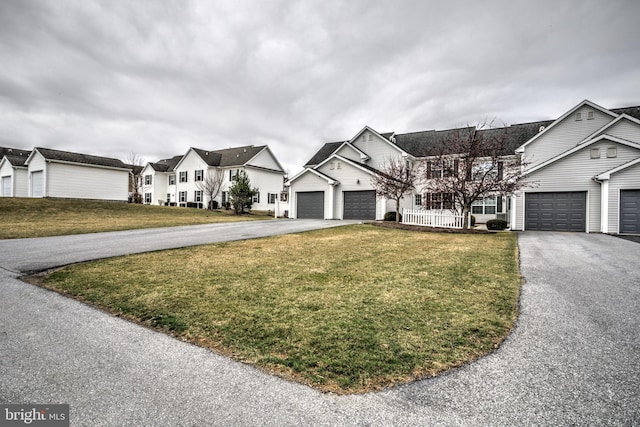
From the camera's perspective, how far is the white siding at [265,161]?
36362 mm

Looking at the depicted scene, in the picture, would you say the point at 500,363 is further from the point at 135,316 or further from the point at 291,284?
the point at 135,316

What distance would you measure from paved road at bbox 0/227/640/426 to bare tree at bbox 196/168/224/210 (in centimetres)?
3230

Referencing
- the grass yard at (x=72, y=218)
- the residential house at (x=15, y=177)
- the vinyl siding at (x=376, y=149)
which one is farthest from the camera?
the residential house at (x=15, y=177)

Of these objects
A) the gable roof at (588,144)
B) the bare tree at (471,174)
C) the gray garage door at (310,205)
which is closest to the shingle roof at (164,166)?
the gray garage door at (310,205)

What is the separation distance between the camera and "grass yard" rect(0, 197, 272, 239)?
14.2 meters

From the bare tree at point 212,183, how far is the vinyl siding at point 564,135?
31.6 m

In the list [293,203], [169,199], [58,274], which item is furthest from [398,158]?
[169,199]

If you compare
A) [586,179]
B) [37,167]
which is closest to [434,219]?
[586,179]

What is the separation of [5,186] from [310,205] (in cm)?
3485

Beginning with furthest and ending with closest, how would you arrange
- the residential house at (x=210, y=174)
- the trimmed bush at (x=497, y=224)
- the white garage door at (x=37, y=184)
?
the residential house at (x=210, y=174)
the white garage door at (x=37, y=184)
the trimmed bush at (x=497, y=224)

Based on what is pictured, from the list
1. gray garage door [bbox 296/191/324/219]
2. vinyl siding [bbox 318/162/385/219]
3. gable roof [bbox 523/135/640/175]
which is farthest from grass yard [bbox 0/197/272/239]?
gable roof [bbox 523/135/640/175]

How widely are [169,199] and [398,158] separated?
33156 mm

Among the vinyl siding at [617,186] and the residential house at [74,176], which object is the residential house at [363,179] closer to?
the vinyl siding at [617,186]

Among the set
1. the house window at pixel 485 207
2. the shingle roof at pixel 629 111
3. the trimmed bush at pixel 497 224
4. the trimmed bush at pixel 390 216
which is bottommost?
the trimmed bush at pixel 497 224
